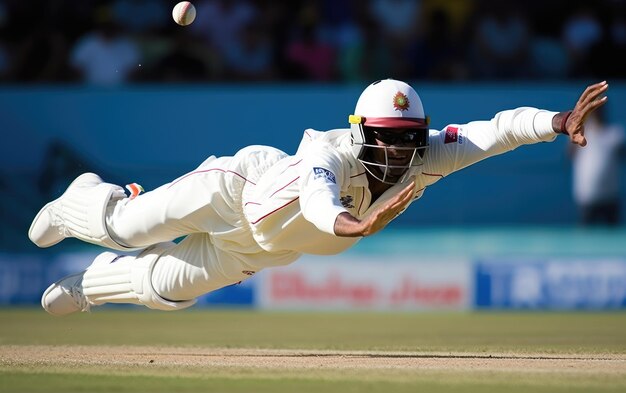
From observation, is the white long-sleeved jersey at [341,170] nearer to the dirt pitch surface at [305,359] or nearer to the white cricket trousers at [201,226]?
the white cricket trousers at [201,226]

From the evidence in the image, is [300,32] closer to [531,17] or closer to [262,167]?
[531,17]

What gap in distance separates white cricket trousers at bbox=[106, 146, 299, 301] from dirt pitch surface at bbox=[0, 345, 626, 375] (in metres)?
0.46

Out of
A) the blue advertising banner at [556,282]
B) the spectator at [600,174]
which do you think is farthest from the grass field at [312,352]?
the spectator at [600,174]

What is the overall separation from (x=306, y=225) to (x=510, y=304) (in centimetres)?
618

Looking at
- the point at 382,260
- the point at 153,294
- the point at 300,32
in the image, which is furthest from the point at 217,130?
the point at 153,294

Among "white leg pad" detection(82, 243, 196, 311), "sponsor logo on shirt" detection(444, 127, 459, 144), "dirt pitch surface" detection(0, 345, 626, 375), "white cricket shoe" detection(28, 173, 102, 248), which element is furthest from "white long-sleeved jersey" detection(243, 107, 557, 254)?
"white cricket shoe" detection(28, 173, 102, 248)

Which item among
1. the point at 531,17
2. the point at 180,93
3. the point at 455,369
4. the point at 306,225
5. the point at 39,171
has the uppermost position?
the point at 531,17

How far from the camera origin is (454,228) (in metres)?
12.4

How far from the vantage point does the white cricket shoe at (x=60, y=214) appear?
23.7 feet

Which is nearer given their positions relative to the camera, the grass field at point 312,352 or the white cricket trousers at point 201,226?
the grass field at point 312,352

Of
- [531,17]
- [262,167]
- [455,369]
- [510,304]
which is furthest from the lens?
[531,17]

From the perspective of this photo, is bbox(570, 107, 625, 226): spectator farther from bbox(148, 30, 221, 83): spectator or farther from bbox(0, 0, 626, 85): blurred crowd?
bbox(148, 30, 221, 83): spectator

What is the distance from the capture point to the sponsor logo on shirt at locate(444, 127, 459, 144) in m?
6.65

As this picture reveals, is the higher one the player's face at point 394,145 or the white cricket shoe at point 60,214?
the player's face at point 394,145
